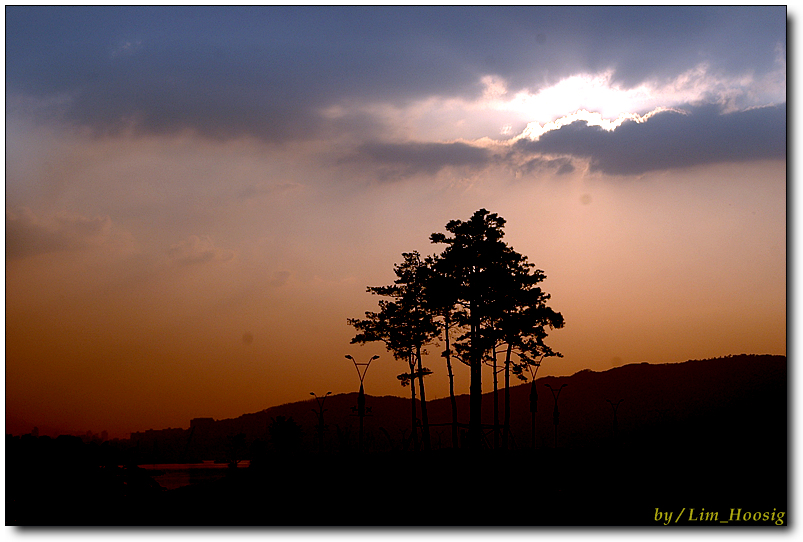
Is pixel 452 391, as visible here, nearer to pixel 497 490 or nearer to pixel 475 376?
pixel 475 376

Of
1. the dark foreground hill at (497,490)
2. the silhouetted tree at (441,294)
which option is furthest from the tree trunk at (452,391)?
the dark foreground hill at (497,490)

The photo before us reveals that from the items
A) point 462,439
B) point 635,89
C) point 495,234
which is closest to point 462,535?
point 635,89

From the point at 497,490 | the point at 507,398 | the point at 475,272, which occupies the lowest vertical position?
the point at 497,490

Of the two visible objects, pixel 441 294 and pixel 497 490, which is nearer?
pixel 497 490

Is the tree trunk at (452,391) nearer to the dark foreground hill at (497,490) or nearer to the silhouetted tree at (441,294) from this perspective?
the silhouetted tree at (441,294)

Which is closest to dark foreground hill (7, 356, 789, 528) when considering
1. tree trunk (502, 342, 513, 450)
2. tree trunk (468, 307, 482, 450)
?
tree trunk (468, 307, 482, 450)

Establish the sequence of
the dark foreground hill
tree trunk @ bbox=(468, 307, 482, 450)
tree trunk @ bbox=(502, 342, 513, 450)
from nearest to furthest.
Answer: the dark foreground hill, tree trunk @ bbox=(468, 307, 482, 450), tree trunk @ bbox=(502, 342, 513, 450)

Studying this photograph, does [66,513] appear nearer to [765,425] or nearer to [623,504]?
[623,504]

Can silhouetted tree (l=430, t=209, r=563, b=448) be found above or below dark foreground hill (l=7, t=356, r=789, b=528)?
above

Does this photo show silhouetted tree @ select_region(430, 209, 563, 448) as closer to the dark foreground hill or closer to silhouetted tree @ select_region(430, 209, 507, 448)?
silhouetted tree @ select_region(430, 209, 507, 448)

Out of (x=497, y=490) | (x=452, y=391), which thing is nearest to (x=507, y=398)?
(x=452, y=391)

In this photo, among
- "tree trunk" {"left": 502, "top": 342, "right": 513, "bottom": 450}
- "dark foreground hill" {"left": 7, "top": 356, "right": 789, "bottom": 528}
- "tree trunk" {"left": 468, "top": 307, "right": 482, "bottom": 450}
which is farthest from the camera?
"tree trunk" {"left": 502, "top": 342, "right": 513, "bottom": 450}

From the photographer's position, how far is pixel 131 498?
29.2m

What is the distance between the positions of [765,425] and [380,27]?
1939 cm
